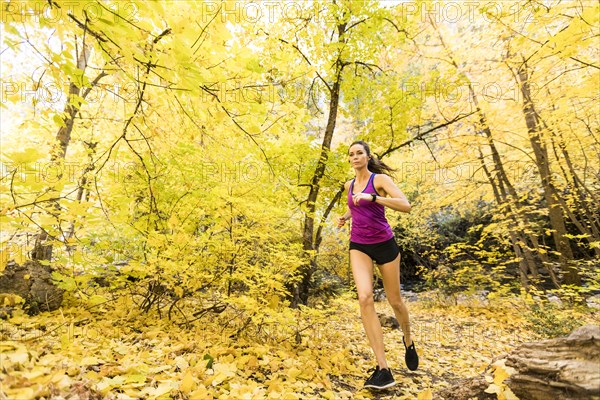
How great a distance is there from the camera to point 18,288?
3.32m

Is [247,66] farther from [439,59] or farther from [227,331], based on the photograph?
[439,59]

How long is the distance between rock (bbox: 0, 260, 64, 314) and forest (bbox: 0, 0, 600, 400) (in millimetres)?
17

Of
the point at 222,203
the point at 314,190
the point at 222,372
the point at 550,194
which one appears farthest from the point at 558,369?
the point at 550,194

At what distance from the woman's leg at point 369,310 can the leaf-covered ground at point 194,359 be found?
0.34 meters

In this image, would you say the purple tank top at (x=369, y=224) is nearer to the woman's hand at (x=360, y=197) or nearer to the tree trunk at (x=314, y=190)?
the woman's hand at (x=360, y=197)

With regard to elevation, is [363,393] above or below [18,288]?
below

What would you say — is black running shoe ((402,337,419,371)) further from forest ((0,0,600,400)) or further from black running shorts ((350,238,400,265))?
black running shorts ((350,238,400,265))

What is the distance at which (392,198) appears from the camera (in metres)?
2.62

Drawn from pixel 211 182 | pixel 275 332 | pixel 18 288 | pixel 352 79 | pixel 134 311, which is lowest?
pixel 275 332

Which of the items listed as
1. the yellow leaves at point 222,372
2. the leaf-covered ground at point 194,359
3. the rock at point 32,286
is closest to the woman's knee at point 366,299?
the leaf-covered ground at point 194,359

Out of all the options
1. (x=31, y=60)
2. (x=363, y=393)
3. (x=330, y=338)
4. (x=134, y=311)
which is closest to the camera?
(x=363, y=393)

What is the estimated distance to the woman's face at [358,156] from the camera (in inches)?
116

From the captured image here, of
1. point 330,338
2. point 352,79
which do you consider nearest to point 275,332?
point 330,338

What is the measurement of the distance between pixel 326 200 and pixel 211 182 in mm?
2686
